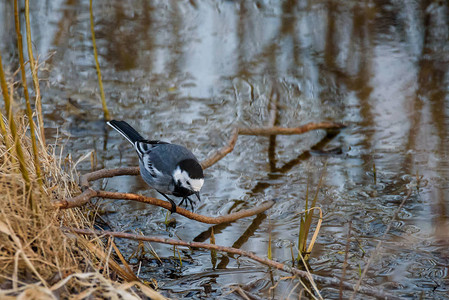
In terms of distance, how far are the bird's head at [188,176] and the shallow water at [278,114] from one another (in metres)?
0.59

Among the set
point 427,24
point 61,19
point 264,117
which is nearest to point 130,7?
point 61,19

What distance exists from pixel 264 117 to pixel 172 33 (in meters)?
3.28

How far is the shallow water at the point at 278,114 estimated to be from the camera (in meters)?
4.80

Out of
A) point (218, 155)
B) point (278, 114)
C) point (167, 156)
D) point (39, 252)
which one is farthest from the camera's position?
point (278, 114)

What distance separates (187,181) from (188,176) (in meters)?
0.05

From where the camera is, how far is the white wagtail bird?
4.70m

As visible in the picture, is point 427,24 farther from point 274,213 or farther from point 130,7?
point 274,213

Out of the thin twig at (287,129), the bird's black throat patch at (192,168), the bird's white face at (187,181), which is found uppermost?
the bird's black throat patch at (192,168)

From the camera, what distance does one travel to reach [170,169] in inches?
190

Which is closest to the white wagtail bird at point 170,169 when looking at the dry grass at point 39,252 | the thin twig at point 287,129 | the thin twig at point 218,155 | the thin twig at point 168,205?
the thin twig at point 168,205

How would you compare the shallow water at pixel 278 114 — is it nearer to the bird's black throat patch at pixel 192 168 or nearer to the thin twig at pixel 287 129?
the thin twig at pixel 287 129

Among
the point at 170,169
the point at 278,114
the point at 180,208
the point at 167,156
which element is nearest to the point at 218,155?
the point at 167,156

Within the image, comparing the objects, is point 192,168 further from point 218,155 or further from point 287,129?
point 287,129

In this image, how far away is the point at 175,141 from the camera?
7.04 meters
